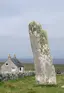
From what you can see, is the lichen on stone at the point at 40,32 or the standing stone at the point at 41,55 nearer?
the standing stone at the point at 41,55

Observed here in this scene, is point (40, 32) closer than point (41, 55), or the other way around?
point (41, 55)

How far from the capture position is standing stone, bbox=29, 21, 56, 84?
28.5 m

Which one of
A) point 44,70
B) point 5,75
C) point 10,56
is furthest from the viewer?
point 10,56

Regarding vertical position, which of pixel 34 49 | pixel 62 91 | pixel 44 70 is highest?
pixel 34 49

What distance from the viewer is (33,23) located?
29.3 m

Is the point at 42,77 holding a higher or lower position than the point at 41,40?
lower

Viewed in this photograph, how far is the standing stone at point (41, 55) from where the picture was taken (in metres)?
28.5

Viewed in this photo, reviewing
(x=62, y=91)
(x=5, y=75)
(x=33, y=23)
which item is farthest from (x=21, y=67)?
(x=62, y=91)

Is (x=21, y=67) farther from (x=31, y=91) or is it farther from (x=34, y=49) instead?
(x=31, y=91)

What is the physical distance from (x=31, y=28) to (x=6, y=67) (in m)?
46.9

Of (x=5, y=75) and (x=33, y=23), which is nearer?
(x=33, y=23)

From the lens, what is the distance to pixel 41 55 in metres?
28.8

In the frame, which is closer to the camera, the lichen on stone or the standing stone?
the standing stone

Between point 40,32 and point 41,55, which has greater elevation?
point 40,32
